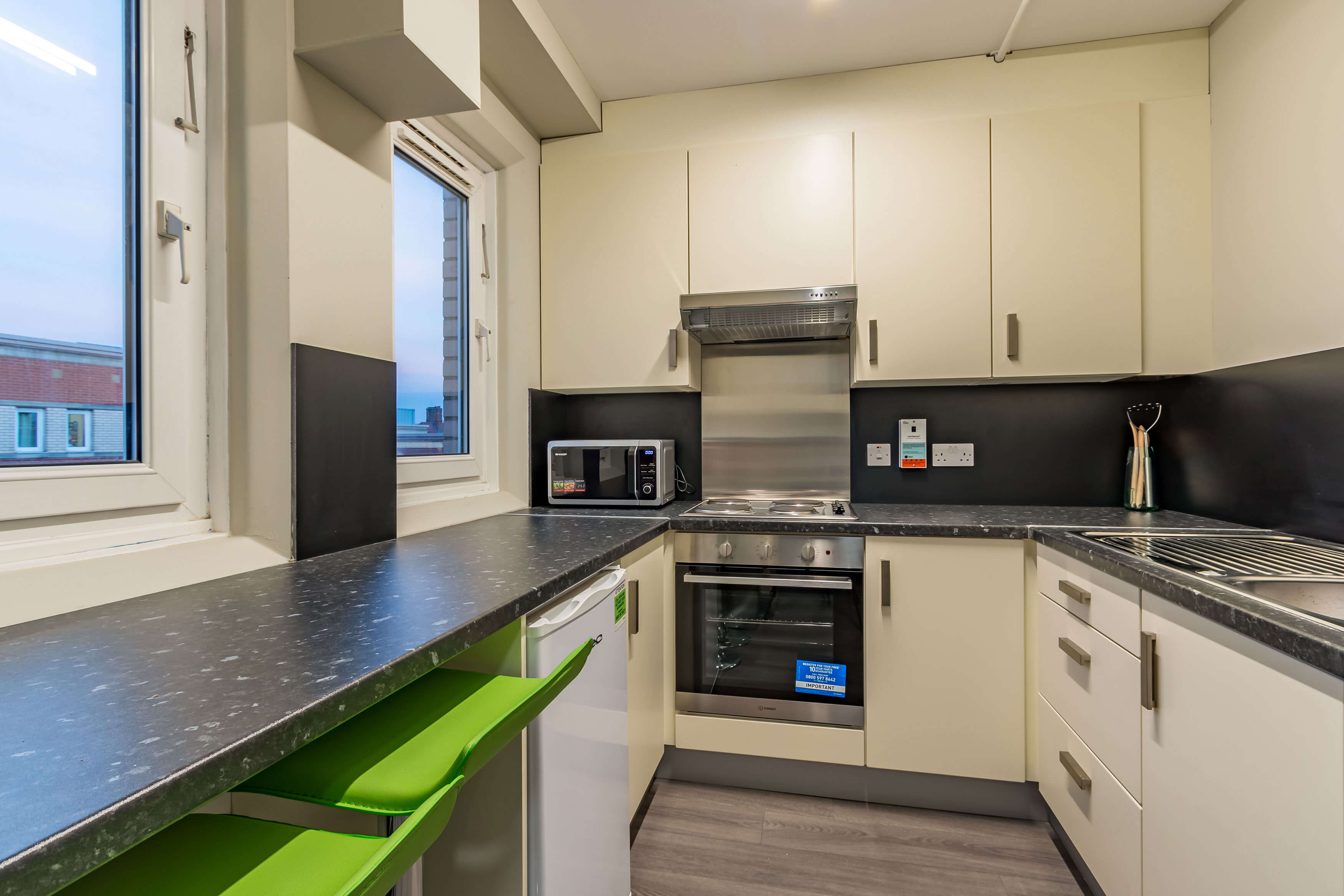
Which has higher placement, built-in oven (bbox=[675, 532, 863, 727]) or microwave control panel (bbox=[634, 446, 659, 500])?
microwave control panel (bbox=[634, 446, 659, 500])

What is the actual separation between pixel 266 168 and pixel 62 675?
1.04 metres

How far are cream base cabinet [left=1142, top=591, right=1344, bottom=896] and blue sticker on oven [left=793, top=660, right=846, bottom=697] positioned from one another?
826mm

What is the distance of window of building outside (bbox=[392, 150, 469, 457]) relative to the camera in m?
1.90

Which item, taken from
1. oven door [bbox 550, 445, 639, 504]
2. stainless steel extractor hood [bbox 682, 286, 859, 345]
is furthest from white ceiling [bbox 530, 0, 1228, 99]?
oven door [bbox 550, 445, 639, 504]

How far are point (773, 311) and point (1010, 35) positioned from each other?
122 cm

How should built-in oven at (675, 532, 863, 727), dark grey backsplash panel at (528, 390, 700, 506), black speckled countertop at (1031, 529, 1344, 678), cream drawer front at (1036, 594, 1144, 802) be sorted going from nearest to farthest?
1. black speckled countertop at (1031, 529, 1344, 678)
2. cream drawer front at (1036, 594, 1144, 802)
3. built-in oven at (675, 532, 863, 727)
4. dark grey backsplash panel at (528, 390, 700, 506)

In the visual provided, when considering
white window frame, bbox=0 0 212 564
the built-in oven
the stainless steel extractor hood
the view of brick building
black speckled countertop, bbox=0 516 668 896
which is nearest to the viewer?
black speckled countertop, bbox=0 516 668 896

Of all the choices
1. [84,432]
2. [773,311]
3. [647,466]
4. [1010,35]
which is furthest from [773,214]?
[84,432]

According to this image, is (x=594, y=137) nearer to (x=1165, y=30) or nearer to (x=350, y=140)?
(x=350, y=140)

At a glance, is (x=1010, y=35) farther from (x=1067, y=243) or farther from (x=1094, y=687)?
(x=1094, y=687)

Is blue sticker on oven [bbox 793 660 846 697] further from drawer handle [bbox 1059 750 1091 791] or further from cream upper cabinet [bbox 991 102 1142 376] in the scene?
cream upper cabinet [bbox 991 102 1142 376]

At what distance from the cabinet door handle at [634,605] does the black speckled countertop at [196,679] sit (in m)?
0.38

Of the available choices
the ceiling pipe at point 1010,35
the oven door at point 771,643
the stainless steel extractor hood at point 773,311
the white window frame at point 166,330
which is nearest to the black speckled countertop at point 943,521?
the oven door at point 771,643

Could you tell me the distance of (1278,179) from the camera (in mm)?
1669
